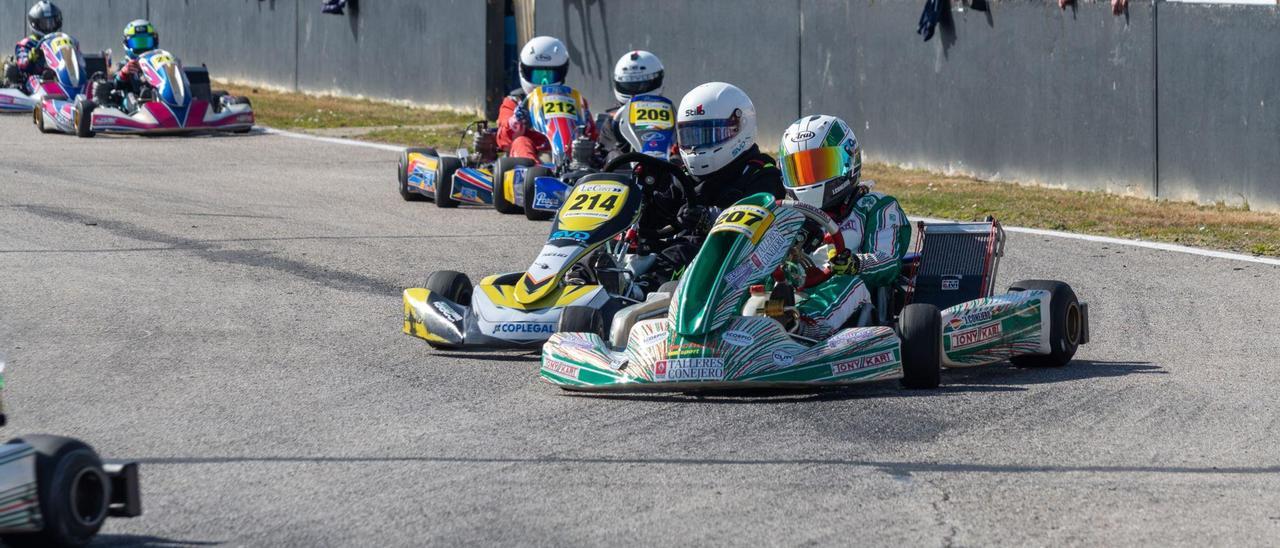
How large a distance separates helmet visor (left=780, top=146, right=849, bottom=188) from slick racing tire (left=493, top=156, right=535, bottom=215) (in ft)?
16.0

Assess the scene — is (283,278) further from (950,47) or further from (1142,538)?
(950,47)

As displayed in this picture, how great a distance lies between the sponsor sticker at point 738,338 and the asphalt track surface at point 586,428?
0.20 metres

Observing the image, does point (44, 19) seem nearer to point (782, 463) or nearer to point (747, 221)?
point (747, 221)

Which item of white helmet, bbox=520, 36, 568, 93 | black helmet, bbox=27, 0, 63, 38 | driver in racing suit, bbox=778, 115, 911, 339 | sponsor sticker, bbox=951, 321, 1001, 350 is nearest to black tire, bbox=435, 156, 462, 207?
white helmet, bbox=520, 36, 568, 93

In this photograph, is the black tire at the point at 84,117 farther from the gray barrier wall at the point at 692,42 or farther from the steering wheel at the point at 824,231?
the steering wheel at the point at 824,231

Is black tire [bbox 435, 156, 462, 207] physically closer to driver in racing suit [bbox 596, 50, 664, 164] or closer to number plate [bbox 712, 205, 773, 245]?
driver in racing suit [bbox 596, 50, 664, 164]

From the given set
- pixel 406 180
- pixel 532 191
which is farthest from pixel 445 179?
pixel 532 191

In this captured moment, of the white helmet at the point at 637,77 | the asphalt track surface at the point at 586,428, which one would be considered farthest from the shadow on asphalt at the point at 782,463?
the white helmet at the point at 637,77

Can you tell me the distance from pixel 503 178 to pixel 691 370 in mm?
5925

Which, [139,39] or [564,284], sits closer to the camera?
[564,284]

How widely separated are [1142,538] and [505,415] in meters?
2.17

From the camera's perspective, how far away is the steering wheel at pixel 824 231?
6434 millimetres

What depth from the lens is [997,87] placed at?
13.1 meters

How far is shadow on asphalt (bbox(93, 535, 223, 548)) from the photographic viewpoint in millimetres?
4297
